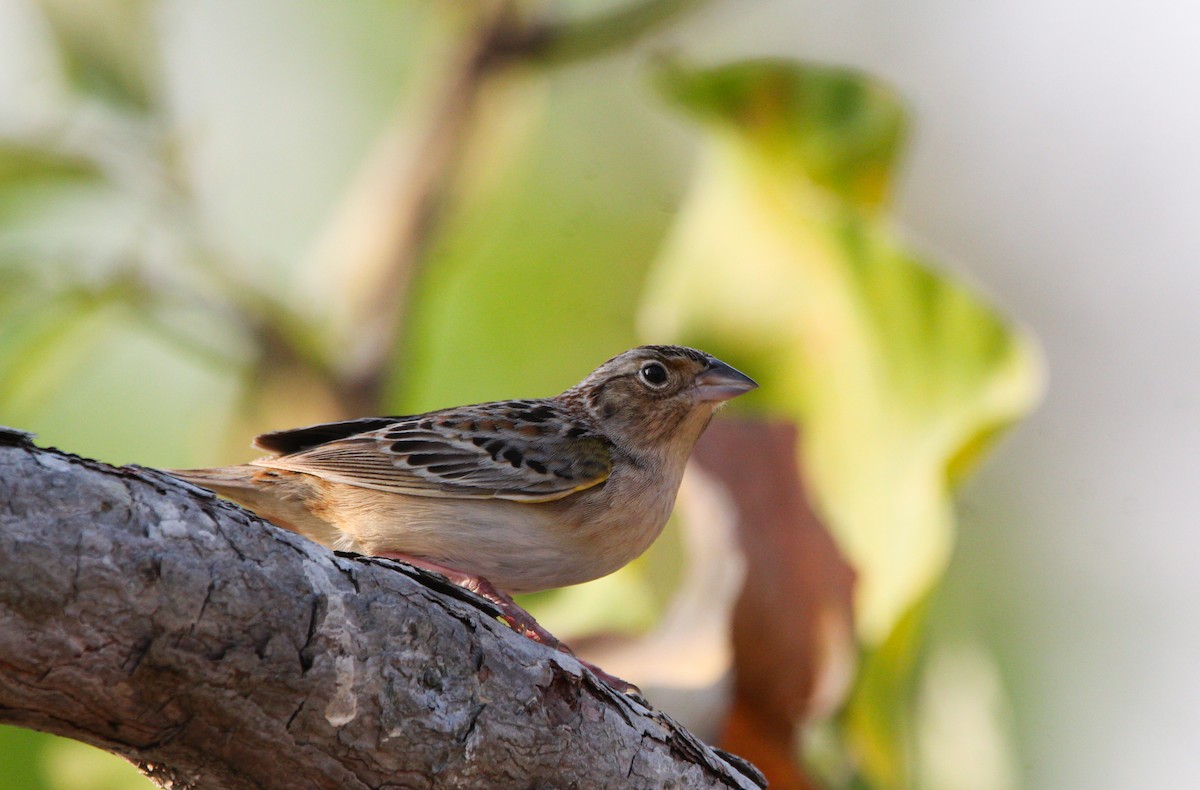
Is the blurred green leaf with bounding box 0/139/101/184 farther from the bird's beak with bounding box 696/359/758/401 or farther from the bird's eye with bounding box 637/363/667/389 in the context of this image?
the bird's beak with bounding box 696/359/758/401

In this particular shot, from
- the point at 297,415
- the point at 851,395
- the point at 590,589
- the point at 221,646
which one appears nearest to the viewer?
the point at 221,646

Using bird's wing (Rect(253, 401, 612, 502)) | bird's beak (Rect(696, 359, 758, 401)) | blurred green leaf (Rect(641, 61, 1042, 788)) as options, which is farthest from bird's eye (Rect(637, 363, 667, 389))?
blurred green leaf (Rect(641, 61, 1042, 788))

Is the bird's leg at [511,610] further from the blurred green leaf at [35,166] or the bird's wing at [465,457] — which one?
the blurred green leaf at [35,166]

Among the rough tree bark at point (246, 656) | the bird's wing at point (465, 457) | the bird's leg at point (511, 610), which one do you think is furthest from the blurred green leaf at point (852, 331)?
the rough tree bark at point (246, 656)

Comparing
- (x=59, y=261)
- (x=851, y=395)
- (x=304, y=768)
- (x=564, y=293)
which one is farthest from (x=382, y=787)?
(x=564, y=293)

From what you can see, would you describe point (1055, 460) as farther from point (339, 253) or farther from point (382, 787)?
point (382, 787)
